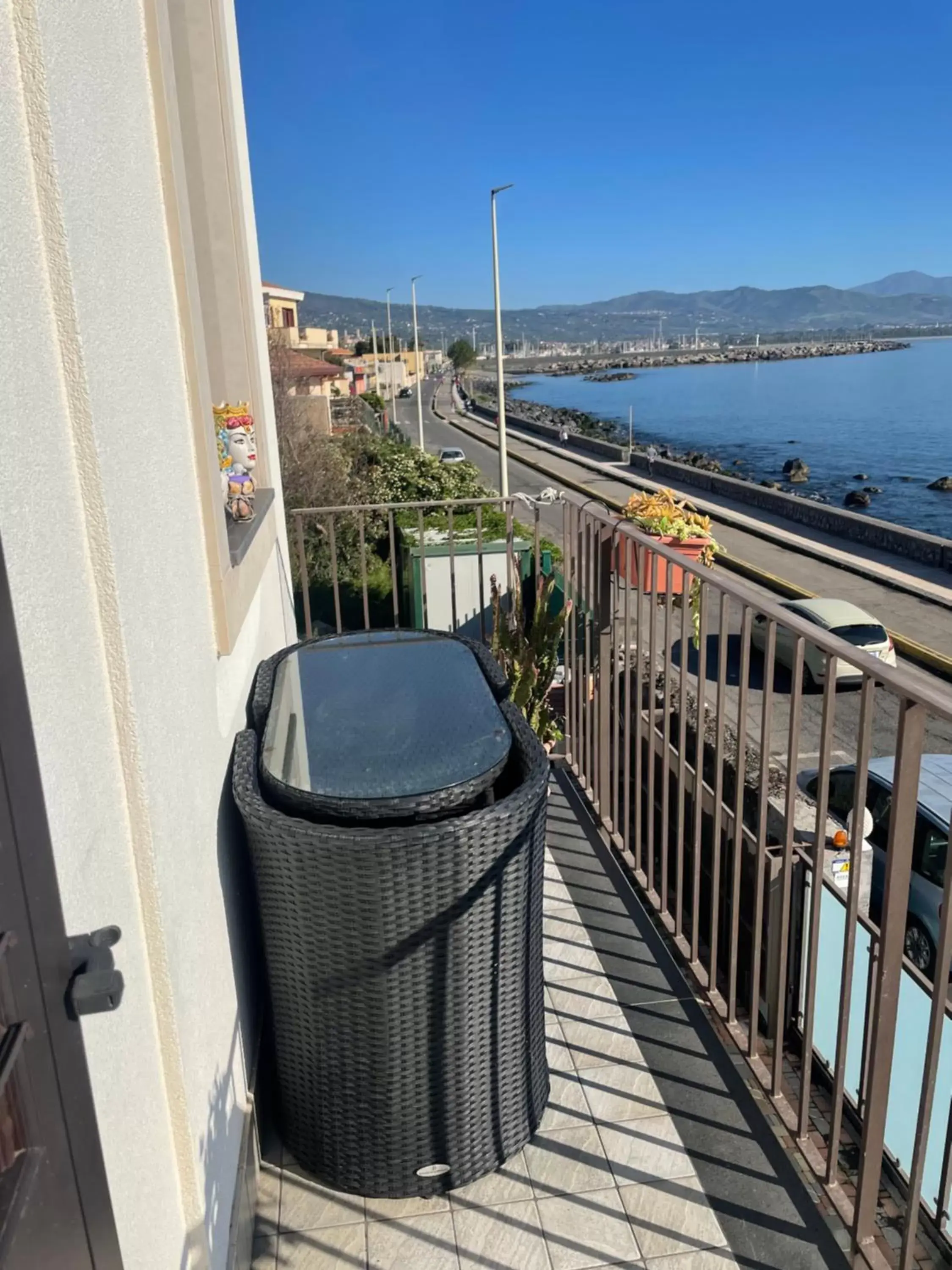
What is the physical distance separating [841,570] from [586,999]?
20.0 metres

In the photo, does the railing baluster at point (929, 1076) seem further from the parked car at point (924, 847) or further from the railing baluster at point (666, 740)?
the parked car at point (924, 847)

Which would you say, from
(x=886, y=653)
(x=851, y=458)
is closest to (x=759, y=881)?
(x=886, y=653)

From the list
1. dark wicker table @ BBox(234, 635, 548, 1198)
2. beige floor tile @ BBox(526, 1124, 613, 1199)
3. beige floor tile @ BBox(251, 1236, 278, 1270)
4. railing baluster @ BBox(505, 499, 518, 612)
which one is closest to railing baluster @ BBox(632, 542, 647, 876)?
dark wicker table @ BBox(234, 635, 548, 1198)

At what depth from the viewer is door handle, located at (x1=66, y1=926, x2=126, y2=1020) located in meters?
1.00

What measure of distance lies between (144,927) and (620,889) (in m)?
1.95

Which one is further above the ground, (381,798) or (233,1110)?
(381,798)

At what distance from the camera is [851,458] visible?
228ft

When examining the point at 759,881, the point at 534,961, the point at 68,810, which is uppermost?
the point at 68,810

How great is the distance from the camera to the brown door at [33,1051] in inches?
35.6

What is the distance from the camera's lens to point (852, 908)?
154 centimetres

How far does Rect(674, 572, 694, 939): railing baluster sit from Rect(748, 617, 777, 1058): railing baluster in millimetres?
197

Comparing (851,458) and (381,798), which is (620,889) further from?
(851,458)

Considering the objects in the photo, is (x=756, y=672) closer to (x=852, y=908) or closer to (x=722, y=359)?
(x=852, y=908)

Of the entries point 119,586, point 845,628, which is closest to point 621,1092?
point 119,586
